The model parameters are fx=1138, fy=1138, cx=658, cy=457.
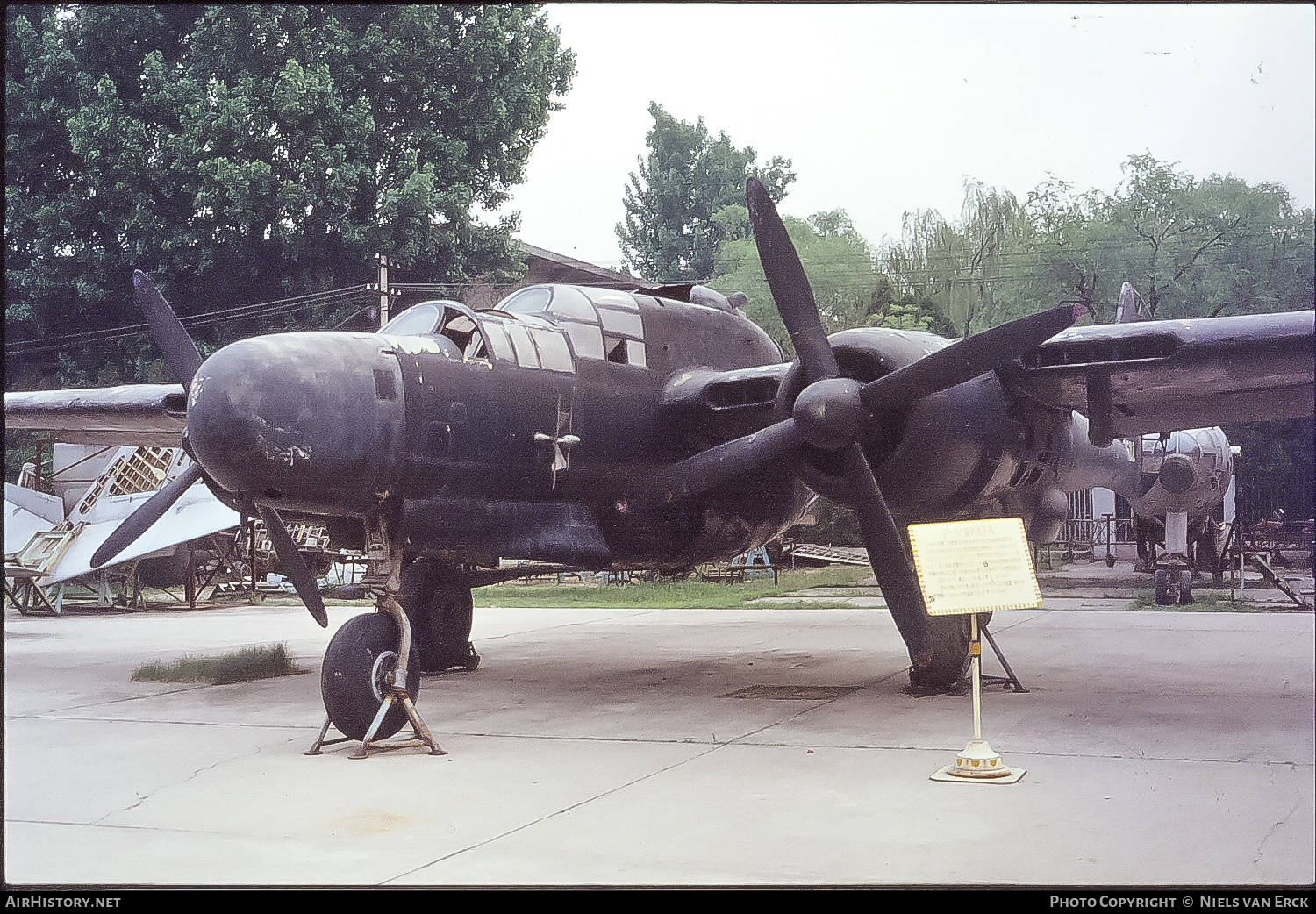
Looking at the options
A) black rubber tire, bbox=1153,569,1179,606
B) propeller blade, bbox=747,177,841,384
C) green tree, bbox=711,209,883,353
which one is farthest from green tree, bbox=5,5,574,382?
black rubber tire, bbox=1153,569,1179,606

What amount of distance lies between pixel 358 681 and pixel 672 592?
18273 mm

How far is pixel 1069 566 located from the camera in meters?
28.9

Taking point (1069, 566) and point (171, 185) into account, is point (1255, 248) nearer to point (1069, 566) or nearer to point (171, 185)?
point (171, 185)

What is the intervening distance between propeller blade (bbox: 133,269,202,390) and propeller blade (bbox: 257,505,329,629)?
2.01 metres

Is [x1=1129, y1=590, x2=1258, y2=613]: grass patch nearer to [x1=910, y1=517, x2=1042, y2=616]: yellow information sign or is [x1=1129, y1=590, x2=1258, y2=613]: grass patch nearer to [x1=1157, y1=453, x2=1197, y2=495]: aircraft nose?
[x1=1157, y1=453, x2=1197, y2=495]: aircraft nose

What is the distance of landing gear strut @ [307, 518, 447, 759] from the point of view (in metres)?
8.39

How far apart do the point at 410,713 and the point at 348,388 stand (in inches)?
96.2

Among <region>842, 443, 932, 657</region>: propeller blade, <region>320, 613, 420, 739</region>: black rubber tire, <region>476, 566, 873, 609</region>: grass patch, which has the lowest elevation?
<region>476, 566, 873, 609</region>: grass patch

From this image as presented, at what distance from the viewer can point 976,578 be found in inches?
281

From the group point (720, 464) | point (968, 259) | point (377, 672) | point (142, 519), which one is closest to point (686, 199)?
point (720, 464)

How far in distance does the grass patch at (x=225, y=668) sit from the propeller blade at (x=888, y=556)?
7.37m

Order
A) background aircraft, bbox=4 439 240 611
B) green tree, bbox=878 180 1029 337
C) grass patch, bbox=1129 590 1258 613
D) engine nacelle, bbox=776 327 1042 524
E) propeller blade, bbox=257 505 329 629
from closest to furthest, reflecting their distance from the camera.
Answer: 1. propeller blade, bbox=257 505 329 629
2. engine nacelle, bbox=776 327 1042 524
3. grass patch, bbox=1129 590 1258 613
4. background aircraft, bbox=4 439 240 611
5. green tree, bbox=878 180 1029 337

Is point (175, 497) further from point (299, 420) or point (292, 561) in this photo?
point (299, 420)

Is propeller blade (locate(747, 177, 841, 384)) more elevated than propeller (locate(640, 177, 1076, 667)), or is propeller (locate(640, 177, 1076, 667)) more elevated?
propeller blade (locate(747, 177, 841, 384))
